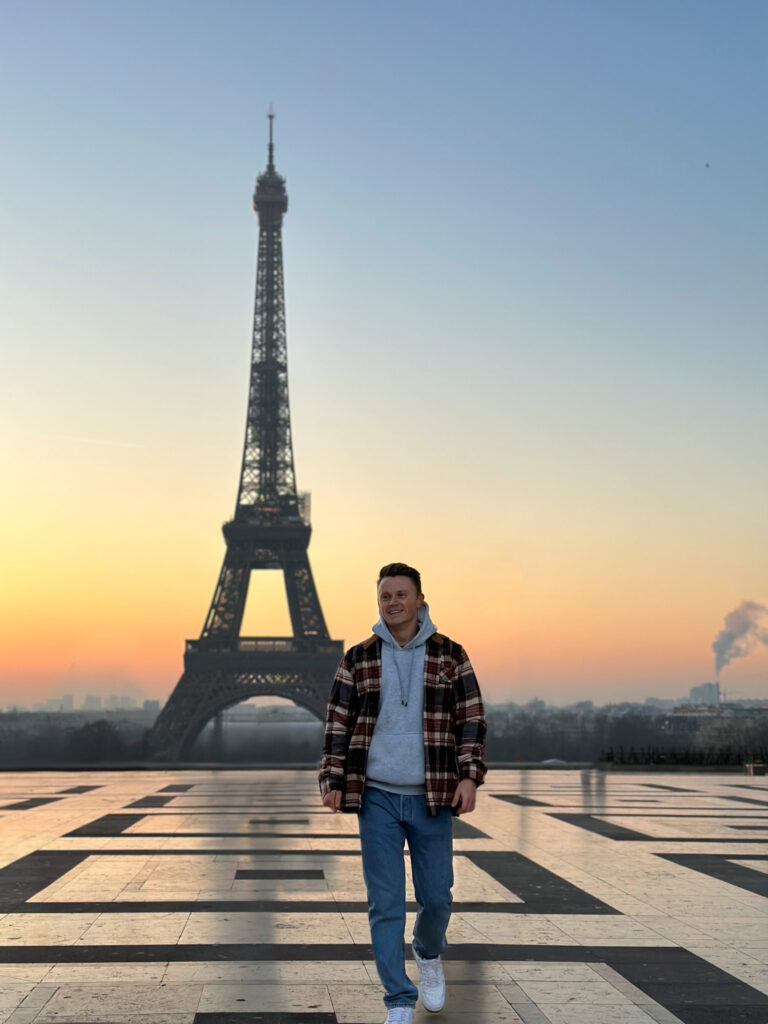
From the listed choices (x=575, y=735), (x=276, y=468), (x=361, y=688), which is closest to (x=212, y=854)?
(x=361, y=688)

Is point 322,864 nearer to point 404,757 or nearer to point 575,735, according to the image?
point 404,757

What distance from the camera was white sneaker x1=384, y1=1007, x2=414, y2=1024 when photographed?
4410mm

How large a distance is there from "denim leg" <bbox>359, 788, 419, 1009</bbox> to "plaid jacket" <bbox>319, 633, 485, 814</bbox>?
100 millimetres

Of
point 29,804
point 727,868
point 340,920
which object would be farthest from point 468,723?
point 29,804

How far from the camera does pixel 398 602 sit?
4918 mm

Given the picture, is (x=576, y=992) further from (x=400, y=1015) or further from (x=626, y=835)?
(x=626, y=835)

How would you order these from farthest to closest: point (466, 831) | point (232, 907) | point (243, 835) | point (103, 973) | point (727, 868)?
point (466, 831)
point (243, 835)
point (727, 868)
point (232, 907)
point (103, 973)

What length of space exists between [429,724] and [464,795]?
32 cm

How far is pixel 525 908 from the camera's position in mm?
7500

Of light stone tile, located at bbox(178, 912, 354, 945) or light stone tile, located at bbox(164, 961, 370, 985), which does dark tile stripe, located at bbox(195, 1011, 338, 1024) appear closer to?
light stone tile, located at bbox(164, 961, 370, 985)

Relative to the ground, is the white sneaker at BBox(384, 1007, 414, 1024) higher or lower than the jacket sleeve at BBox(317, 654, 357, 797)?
lower

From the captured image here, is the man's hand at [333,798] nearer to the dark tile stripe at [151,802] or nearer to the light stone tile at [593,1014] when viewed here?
the light stone tile at [593,1014]

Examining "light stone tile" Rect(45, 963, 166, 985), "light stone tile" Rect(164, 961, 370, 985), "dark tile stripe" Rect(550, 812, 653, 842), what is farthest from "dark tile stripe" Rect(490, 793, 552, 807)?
"light stone tile" Rect(45, 963, 166, 985)

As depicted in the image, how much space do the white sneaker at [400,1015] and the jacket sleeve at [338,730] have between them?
849 mm
